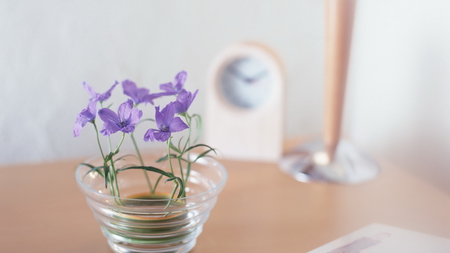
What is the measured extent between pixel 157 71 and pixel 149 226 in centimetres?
52

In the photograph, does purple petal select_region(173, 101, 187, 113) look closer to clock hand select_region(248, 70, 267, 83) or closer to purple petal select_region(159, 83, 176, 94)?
purple petal select_region(159, 83, 176, 94)

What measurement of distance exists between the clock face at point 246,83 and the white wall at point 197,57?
16cm

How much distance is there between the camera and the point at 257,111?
83 cm

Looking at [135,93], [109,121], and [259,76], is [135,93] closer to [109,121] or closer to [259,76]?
[109,121]

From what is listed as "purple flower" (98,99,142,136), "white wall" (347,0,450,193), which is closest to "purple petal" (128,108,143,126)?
"purple flower" (98,99,142,136)

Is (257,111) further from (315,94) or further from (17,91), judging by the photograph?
(17,91)

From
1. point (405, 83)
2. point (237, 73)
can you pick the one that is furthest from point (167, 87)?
point (405, 83)

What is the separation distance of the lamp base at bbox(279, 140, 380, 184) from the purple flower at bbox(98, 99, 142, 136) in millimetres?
405

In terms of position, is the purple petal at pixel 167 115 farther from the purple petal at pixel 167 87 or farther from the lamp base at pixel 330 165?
the lamp base at pixel 330 165

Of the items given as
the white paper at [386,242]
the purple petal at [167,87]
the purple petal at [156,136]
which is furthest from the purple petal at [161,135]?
the white paper at [386,242]

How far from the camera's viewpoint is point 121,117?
469mm

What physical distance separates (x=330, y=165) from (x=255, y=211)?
22 cm

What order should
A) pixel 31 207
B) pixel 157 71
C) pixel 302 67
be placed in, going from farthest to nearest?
pixel 302 67 < pixel 157 71 < pixel 31 207

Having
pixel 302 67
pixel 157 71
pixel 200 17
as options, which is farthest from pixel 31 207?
pixel 302 67
